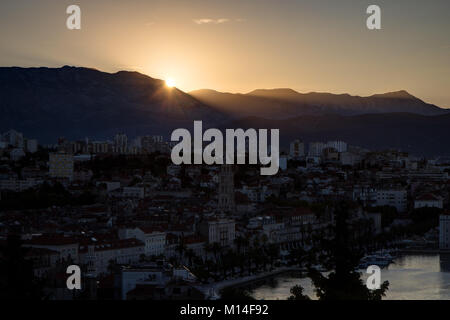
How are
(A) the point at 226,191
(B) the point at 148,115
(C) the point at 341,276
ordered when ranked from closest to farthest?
(C) the point at 341,276, (A) the point at 226,191, (B) the point at 148,115

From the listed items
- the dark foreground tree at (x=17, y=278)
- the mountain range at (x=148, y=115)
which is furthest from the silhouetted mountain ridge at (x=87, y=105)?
the dark foreground tree at (x=17, y=278)

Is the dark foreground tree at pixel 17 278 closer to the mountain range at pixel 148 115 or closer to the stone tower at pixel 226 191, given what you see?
the stone tower at pixel 226 191

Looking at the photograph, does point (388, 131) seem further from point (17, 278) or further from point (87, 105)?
point (17, 278)

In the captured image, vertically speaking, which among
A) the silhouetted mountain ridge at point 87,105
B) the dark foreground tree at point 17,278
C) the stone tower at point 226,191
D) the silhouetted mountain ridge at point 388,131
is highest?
the silhouetted mountain ridge at point 87,105

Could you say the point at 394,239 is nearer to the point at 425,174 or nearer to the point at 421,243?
the point at 421,243

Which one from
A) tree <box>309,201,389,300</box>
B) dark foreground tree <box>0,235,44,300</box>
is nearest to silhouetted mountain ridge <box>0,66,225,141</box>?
dark foreground tree <box>0,235,44,300</box>

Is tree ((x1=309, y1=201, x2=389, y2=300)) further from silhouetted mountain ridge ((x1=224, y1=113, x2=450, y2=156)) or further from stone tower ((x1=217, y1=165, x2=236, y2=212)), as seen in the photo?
silhouetted mountain ridge ((x1=224, y1=113, x2=450, y2=156))

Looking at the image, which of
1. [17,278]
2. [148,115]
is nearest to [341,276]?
[17,278]

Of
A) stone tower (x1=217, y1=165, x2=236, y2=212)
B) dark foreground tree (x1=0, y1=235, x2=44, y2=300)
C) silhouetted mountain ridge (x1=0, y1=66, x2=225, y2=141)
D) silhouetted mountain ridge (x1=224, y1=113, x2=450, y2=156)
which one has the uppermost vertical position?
silhouetted mountain ridge (x1=0, y1=66, x2=225, y2=141)
